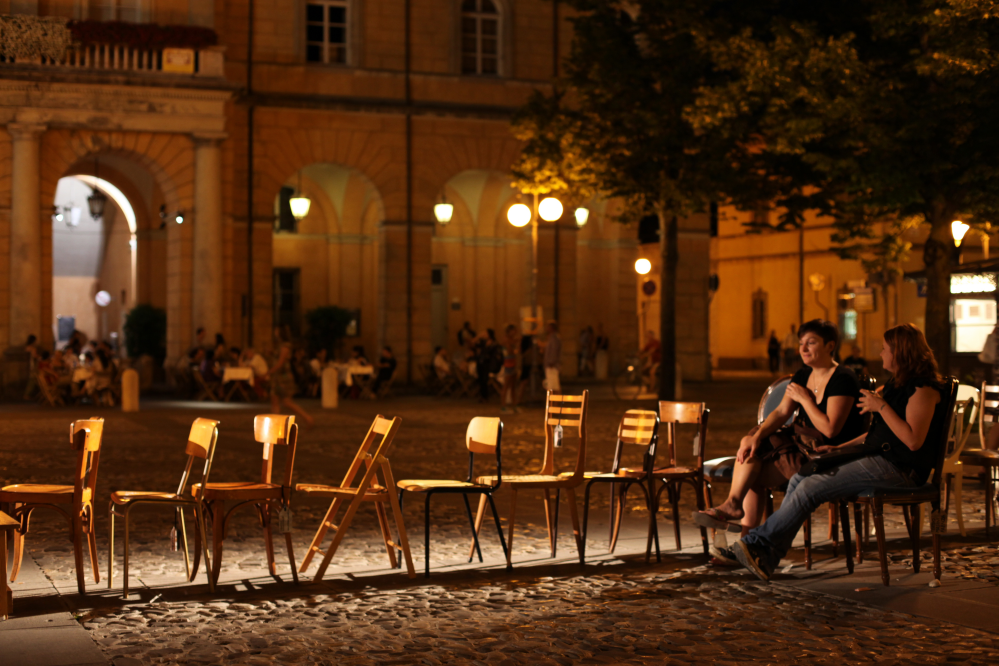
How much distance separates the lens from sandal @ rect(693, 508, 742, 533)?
313 inches

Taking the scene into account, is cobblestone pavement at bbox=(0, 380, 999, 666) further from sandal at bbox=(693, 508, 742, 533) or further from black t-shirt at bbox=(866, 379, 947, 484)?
black t-shirt at bbox=(866, 379, 947, 484)

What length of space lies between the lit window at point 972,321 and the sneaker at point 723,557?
16.2 meters

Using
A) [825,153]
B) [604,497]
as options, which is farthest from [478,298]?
[604,497]

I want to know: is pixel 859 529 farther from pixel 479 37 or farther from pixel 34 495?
pixel 479 37

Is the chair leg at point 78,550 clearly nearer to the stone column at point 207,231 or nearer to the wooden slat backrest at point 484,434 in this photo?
the wooden slat backrest at point 484,434

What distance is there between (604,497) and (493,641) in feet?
19.3

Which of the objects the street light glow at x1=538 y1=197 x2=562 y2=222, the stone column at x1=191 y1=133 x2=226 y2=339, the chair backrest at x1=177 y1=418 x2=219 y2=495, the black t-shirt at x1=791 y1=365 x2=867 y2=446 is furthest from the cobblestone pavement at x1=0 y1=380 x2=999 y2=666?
the stone column at x1=191 y1=133 x2=226 y2=339

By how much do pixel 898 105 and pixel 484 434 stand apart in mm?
9965

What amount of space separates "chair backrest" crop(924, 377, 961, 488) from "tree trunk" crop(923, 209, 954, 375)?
30.5 feet

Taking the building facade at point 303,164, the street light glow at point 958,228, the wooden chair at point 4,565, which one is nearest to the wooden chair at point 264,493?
the wooden chair at point 4,565

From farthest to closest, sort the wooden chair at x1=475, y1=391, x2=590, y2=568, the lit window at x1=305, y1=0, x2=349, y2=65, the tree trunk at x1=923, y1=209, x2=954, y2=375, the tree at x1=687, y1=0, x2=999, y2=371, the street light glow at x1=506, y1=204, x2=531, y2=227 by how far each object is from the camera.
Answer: the lit window at x1=305, y1=0, x2=349, y2=65 → the street light glow at x1=506, y1=204, x2=531, y2=227 → the tree trunk at x1=923, y1=209, x2=954, y2=375 → the tree at x1=687, y1=0, x2=999, y2=371 → the wooden chair at x1=475, y1=391, x2=590, y2=568

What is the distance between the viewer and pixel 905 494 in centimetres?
745

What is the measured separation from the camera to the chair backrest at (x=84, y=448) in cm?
720

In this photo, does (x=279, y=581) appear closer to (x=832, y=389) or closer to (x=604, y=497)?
(x=832, y=389)
